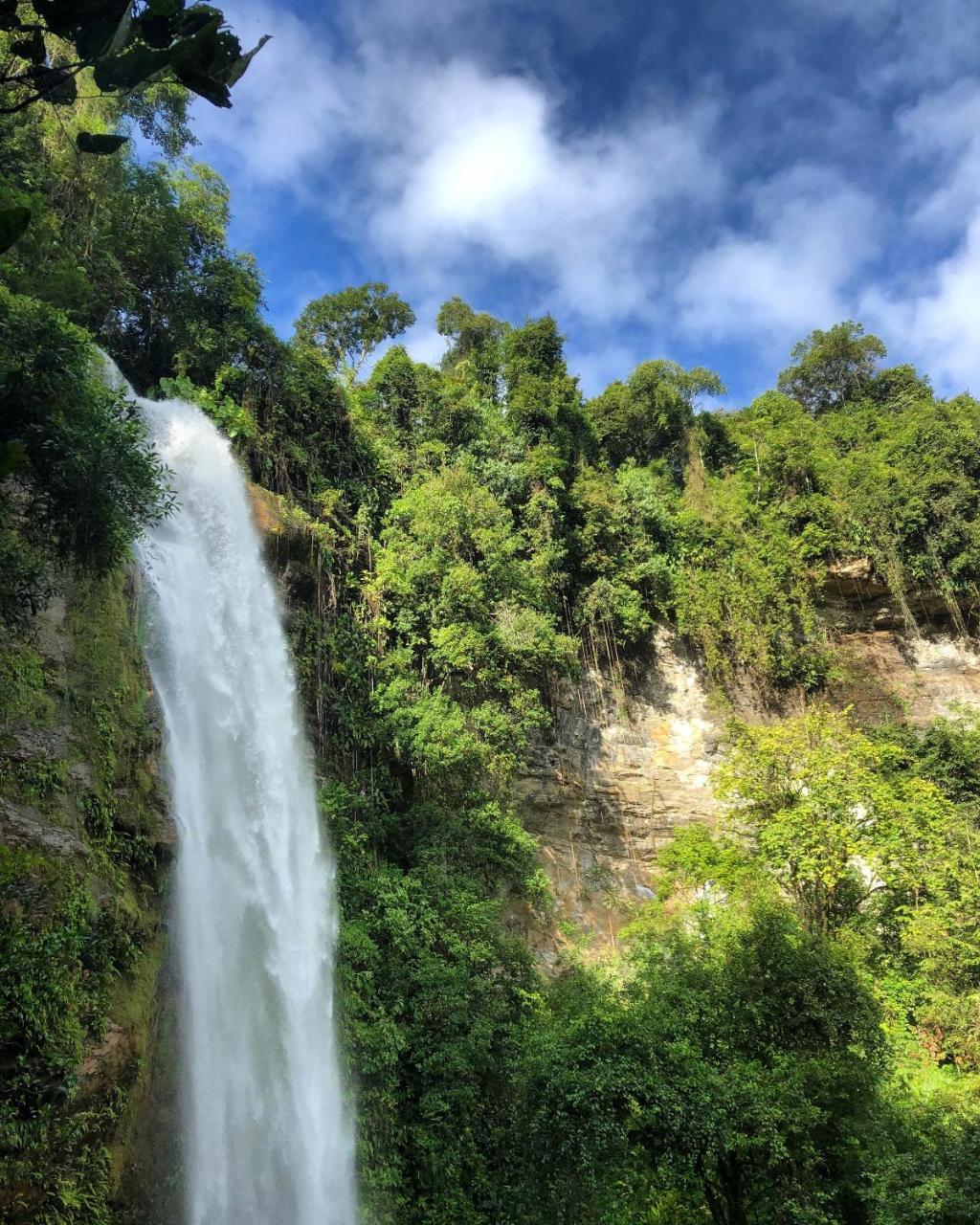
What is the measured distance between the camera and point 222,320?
16.3 metres

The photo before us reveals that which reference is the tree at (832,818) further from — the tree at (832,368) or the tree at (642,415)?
the tree at (832,368)

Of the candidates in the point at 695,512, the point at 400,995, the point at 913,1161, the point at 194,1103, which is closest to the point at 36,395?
the point at 194,1103

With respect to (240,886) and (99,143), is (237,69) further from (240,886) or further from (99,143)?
(240,886)

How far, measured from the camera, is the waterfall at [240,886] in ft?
29.0

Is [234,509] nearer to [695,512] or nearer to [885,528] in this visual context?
[695,512]

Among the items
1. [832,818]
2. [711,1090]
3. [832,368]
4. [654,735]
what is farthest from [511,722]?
[832,368]

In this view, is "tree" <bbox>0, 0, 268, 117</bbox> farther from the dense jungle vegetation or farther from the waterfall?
the waterfall

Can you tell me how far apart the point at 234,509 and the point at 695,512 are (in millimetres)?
14119

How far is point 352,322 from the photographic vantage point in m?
25.5

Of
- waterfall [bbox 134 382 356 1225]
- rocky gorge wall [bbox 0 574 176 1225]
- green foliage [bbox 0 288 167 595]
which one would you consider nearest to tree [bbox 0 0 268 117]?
green foliage [bbox 0 288 167 595]

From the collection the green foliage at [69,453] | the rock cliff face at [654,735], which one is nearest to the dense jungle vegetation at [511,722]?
the green foliage at [69,453]

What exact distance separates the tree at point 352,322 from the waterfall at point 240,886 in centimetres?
1314

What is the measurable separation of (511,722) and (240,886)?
690cm

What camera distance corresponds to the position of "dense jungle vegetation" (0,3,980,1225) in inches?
322
